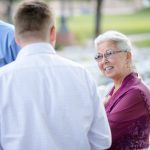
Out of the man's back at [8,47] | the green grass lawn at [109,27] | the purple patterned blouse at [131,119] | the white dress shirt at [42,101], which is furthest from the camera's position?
the green grass lawn at [109,27]

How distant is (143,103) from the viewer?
9.59ft

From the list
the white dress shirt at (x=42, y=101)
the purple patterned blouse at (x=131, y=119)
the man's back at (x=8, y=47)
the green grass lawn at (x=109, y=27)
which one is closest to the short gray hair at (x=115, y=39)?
the purple patterned blouse at (x=131, y=119)

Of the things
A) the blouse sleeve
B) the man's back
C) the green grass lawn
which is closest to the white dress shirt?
the blouse sleeve

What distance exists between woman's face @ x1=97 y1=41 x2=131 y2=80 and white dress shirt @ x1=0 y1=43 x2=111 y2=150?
2.42 feet

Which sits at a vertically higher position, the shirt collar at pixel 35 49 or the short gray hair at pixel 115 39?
the shirt collar at pixel 35 49

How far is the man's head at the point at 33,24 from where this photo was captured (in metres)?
2.28

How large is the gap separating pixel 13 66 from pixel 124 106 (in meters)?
0.83

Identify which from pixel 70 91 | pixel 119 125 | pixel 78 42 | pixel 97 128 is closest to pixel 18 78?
pixel 70 91

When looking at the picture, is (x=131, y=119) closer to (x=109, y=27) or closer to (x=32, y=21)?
(x=32, y=21)

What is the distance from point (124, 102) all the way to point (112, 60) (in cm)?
29

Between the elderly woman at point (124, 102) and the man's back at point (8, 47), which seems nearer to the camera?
the elderly woman at point (124, 102)

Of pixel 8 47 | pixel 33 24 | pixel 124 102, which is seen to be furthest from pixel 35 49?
pixel 8 47

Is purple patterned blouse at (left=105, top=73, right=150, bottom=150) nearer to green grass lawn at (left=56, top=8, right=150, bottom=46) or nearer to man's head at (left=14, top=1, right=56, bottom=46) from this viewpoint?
man's head at (left=14, top=1, right=56, bottom=46)

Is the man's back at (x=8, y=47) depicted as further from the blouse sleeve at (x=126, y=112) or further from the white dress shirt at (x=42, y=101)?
the white dress shirt at (x=42, y=101)
